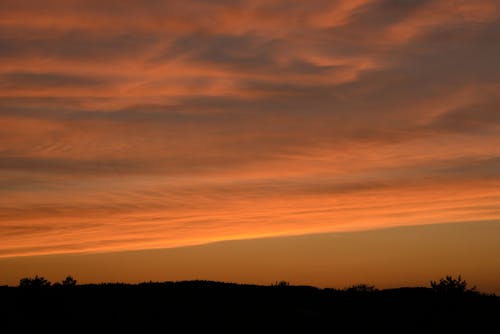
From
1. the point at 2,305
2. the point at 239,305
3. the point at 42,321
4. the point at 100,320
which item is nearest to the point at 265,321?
the point at 239,305

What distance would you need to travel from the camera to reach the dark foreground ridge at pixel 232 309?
2875 cm

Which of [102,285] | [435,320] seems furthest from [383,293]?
[102,285]

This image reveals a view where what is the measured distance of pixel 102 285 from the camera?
35.7 meters

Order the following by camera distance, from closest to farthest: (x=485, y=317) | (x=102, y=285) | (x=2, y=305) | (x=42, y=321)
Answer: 1. (x=42, y=321)
2. (x=2, y=305)
3. (x=485, y=317)
4. (x=102, y=285)

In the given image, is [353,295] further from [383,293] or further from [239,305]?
[239,305]

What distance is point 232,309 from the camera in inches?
1242

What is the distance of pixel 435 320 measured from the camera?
32281 millimetres

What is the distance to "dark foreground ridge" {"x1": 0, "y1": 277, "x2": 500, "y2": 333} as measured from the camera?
28.8 m

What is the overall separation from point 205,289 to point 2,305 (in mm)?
9687

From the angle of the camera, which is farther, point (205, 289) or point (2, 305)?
point (205, 289)

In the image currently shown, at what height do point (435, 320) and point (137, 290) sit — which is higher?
point (137, 290)

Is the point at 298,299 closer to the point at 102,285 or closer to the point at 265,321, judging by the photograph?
the point at 265,321

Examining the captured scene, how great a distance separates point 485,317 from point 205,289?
13426mm

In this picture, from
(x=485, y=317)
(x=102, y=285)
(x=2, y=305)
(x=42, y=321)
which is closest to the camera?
(x=42, y=321)
